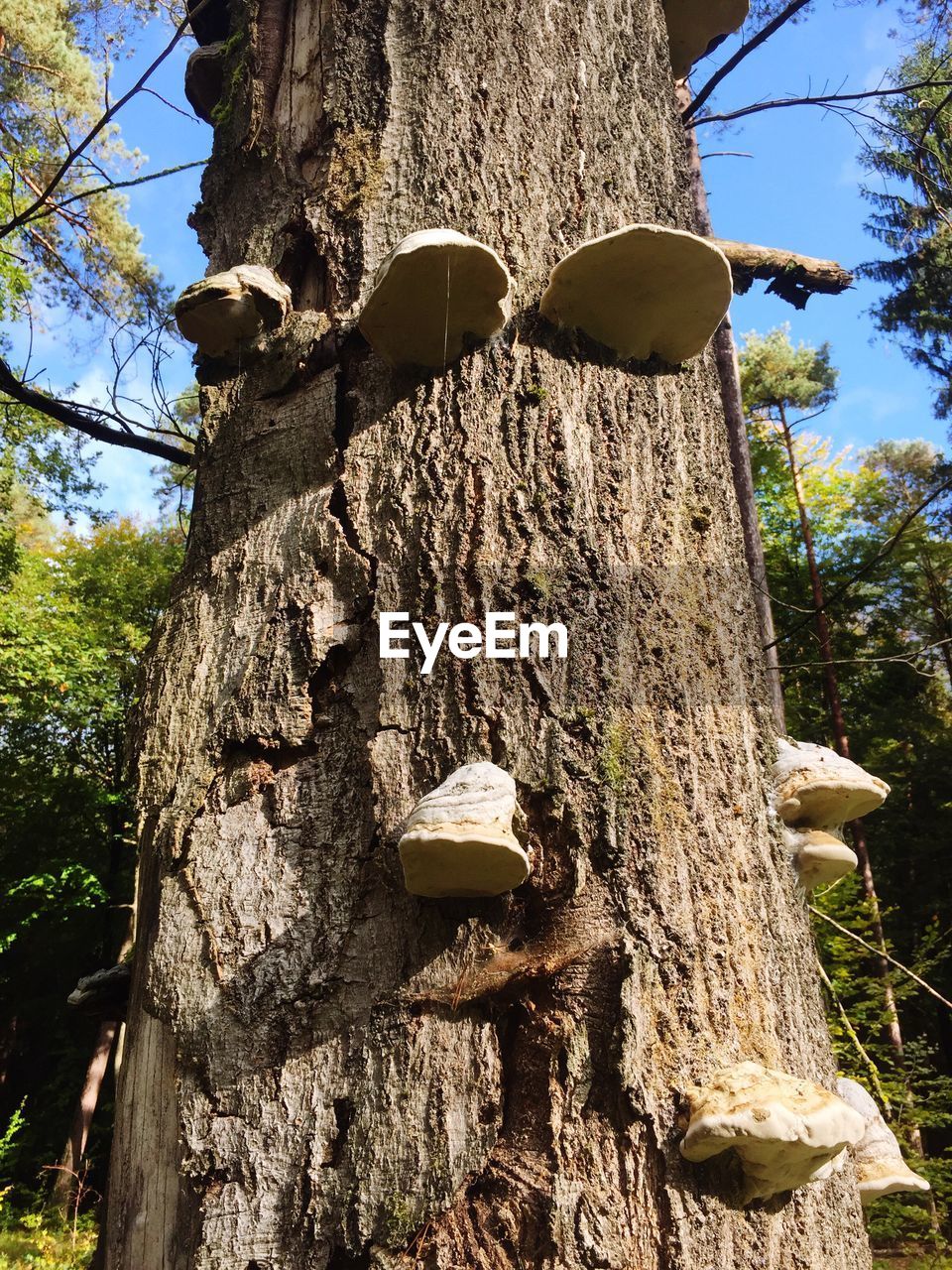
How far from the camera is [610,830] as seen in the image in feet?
4.47

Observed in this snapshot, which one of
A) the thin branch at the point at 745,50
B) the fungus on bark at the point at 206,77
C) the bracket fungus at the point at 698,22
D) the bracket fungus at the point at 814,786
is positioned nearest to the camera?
the bracket fungus at the point at 814,786

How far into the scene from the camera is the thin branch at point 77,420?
3201 millimetres

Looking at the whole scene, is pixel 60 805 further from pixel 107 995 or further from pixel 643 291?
pixel 643 291

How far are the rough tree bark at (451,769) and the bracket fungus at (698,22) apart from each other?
1076mm

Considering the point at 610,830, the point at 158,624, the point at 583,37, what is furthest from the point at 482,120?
the point at 610,830

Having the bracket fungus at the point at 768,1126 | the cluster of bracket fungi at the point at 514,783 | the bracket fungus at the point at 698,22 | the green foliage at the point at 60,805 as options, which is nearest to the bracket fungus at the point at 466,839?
the cluster of bracket fungi at the point at 514,783

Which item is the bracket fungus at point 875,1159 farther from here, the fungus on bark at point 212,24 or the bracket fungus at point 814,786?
the fungus on bark at point 212,24

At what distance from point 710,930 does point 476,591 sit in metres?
0.65

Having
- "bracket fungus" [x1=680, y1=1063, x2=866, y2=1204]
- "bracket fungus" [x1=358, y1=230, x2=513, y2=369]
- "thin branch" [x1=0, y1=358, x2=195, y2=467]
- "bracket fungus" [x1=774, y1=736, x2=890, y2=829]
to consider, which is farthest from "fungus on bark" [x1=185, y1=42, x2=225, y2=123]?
"bracket fungus" [x1=680, y1=1063, x2=866, y2=1204]

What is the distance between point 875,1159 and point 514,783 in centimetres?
141

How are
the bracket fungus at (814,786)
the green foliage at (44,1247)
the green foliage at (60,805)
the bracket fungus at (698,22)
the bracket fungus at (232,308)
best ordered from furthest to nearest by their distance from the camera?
1. the green foliage at (60,805)
2. the green foliage at (44,1247)
3. the bracket fungus at (698,22)
4. the bracket fungus at (232,308)
5. the bracket fungus at (814,786)

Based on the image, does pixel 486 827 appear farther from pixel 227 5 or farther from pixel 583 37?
pixel 227 5

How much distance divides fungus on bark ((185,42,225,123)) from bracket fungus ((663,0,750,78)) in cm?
137

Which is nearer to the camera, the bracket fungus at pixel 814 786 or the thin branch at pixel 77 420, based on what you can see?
the bracket fungus at pixel 814 786
